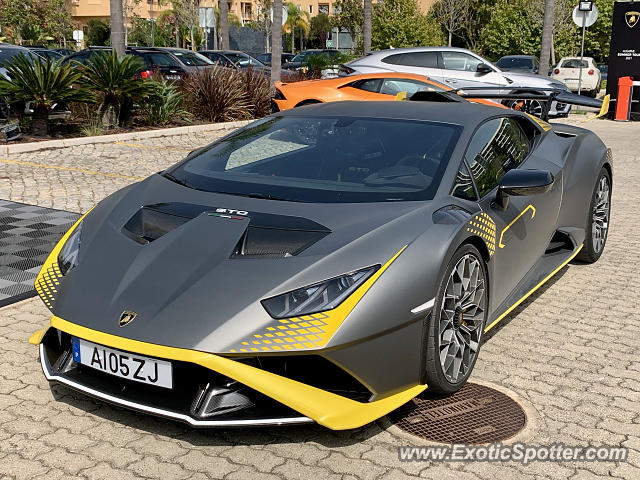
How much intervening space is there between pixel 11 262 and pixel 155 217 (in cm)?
258

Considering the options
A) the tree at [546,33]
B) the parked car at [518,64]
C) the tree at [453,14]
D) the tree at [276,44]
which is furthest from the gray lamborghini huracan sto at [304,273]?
the tree at [453,14]

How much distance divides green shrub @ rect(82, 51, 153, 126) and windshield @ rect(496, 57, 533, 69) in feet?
53.8

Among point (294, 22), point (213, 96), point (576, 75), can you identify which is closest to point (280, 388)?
point (213, 96)

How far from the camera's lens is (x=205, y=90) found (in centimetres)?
1628

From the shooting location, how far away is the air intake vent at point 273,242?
11.0ft

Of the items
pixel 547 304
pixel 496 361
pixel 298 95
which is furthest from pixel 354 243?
pixel 298 95

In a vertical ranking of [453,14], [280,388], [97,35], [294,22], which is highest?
[294,22]

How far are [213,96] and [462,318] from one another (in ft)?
43.3

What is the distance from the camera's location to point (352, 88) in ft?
45.6

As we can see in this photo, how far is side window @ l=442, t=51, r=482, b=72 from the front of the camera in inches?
664

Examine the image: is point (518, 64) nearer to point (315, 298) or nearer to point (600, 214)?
point (600, 214)

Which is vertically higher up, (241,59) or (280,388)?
(241,59)

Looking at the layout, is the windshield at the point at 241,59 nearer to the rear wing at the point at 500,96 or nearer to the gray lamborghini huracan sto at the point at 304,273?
the rear wing at the point at 500,96

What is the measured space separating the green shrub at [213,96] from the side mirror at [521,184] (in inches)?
497
